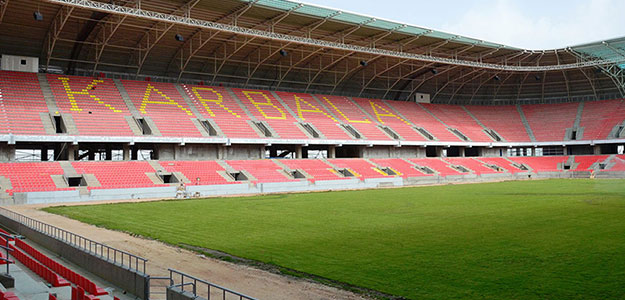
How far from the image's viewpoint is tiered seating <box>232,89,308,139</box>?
51.3m

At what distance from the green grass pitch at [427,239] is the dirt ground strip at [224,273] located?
0.77m

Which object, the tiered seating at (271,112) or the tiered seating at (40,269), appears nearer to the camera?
the tiered seating at (40,269)

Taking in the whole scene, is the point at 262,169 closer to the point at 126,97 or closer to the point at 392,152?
the point at 126,97

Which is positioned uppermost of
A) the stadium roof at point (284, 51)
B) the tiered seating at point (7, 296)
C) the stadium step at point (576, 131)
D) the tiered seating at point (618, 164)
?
the stadium roof at point (284, 51)

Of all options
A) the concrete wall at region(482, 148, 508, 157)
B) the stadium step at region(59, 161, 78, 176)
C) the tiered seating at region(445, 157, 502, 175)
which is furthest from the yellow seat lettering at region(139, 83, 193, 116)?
the concrete wall at region(482, 148, 508, 157)

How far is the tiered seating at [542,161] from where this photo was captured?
207ft

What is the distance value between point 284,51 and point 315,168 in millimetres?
12425

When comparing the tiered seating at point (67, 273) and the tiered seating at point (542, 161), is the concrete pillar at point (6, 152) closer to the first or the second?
the tiered seating at point (67, 273)

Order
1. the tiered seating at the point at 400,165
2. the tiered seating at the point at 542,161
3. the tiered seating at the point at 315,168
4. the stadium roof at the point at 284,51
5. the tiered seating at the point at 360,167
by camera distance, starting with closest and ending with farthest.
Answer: the stadium roof at the point at 284,51 → the tiered seating at the point at 315,168 → the tiered seating at the point at 360,167 → the tiered seating at the point at 400,165 → the tiered seating at the point at 542,161

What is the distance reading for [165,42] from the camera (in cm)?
4869

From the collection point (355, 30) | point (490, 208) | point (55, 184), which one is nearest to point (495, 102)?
point (355, 30)

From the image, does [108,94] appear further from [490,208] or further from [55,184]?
[490,208]

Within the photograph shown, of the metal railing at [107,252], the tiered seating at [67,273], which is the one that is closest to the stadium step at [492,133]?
the metal railing at [107,252]

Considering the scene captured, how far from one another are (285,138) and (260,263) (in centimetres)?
3736
